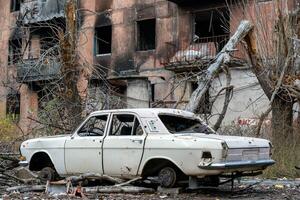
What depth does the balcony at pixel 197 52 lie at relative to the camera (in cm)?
2241

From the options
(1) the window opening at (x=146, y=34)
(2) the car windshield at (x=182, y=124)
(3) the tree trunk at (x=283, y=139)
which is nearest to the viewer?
(2) the car windshield at (x=182, y=124)

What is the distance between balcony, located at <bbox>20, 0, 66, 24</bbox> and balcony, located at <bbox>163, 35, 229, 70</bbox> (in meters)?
7.85

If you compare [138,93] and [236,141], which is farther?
[138,93]

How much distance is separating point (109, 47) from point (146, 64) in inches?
137

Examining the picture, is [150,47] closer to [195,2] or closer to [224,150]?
[195,2]

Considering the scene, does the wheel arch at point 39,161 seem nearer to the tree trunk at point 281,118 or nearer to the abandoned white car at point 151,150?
the abandoned white car at point 151,150

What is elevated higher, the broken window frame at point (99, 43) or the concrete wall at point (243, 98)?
the broken window frame at point (99, 43)

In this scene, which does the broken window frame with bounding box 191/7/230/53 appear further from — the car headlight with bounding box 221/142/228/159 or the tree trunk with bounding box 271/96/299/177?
the car headlight with bounding box 221/142/228/159

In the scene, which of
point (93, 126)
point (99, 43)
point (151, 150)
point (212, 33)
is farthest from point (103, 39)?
point (151, 150)

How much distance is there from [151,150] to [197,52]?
13.7m

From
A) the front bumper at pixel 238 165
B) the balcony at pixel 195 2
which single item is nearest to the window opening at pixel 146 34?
the balcony at pixel 195 2

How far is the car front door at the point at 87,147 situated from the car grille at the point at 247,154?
2.63 m

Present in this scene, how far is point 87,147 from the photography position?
34.4 ft

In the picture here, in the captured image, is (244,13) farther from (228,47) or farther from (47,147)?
(47,147)
